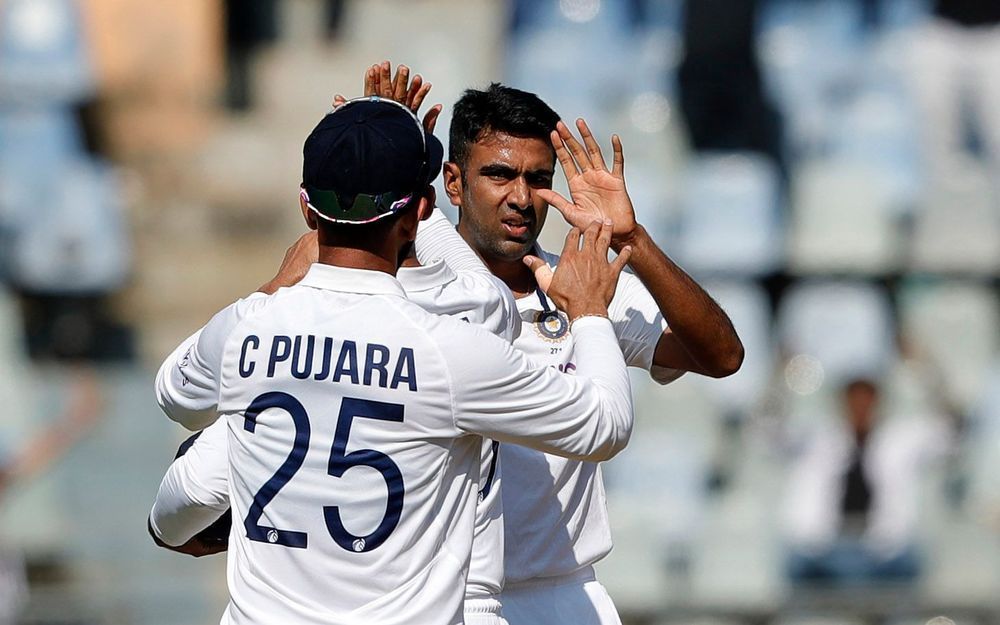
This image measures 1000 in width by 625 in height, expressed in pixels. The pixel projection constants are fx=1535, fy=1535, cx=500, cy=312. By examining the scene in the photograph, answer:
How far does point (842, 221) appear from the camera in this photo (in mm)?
8672

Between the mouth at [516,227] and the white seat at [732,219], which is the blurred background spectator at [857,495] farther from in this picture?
the mouth at [516,227]

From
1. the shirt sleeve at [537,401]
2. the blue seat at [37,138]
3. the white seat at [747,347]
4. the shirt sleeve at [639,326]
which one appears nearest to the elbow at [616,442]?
the shirt sleeve at [537,401]

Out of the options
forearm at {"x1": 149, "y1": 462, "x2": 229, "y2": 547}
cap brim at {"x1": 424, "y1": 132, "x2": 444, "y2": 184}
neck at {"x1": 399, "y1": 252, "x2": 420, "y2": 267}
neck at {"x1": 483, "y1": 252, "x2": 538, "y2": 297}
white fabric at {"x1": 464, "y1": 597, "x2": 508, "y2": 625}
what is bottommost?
white fabric at {"x1": 464, "y1": 597, "x2": 508, "y2": 625}

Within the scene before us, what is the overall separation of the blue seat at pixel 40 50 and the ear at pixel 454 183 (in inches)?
216

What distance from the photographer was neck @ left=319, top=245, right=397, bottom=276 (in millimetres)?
2752

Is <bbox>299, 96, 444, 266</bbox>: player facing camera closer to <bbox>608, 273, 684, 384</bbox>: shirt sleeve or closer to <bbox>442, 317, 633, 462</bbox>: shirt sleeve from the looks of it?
<bbox>442, 317, 633, 462</bbox>: shirt sleeve

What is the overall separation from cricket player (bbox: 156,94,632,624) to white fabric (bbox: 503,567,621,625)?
0.87m

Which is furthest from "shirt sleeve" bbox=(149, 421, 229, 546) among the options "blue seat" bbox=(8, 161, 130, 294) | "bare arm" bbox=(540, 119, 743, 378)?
"blue seat" bbox=(8, 161, 130, 294)

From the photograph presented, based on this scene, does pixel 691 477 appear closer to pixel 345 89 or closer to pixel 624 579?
pixel 624 579

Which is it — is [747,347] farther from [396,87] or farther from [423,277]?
[423,277]

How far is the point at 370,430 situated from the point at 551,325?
108cm

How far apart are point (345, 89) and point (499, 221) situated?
5440 mm

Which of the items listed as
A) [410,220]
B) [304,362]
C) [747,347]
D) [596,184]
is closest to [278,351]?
[304,362]

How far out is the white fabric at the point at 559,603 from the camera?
12.0ft
